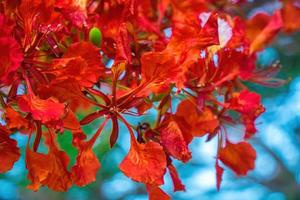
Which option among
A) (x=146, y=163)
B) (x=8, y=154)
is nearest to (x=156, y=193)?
(x=146, y=163)

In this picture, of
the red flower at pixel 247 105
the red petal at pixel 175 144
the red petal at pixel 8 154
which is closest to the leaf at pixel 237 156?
the red flower at pixel 247 105

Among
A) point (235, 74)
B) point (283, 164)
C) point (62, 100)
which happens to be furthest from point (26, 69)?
point (283, 164)

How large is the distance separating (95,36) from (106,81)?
0.14ft

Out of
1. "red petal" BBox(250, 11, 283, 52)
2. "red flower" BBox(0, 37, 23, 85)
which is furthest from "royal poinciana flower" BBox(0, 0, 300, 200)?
"red petal" BBox(250, 11, 283, 52)

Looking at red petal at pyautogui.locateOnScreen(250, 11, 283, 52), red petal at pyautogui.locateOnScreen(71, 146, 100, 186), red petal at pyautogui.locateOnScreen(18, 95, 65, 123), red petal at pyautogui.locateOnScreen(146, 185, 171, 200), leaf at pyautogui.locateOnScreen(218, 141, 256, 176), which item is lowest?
leaf at pyautogui.locateOnScreen(218, 141, 256, 176)

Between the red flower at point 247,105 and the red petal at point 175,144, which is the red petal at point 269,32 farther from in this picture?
the red petal at point 175,144

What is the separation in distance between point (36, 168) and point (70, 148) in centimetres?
27

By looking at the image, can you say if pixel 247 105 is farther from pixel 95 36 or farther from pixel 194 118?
pixel 95 36

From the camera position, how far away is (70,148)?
0.84 meters

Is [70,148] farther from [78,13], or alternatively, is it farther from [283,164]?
[283,164]

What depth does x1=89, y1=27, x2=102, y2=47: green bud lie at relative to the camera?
23.7 inches

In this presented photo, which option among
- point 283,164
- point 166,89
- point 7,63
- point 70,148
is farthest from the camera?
point 283,164

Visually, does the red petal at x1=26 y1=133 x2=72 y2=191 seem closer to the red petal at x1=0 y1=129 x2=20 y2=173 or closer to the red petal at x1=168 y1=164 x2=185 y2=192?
the red petal at x1=0 y1=129 x2=20 y2=173

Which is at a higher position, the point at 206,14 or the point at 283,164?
the point at 206,14
